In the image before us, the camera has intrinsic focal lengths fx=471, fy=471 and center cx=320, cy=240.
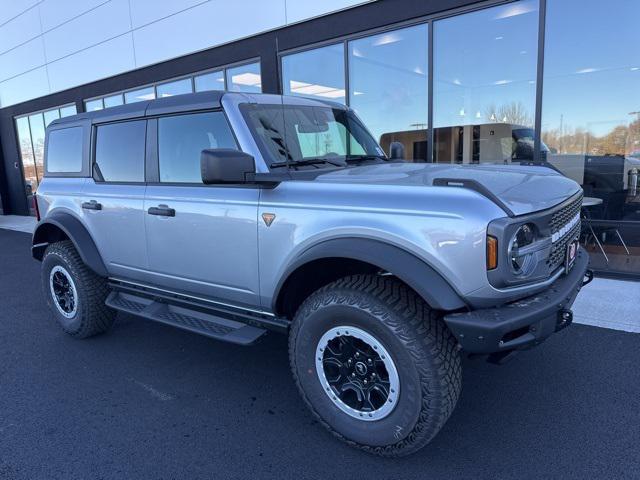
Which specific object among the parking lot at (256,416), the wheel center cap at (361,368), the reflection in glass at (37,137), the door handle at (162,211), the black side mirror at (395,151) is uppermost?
the reflection in glass at (37,137)

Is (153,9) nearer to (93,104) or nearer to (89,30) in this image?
(89,30)

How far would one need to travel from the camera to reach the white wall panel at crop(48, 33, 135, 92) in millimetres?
11013

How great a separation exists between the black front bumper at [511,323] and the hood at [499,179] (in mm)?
453

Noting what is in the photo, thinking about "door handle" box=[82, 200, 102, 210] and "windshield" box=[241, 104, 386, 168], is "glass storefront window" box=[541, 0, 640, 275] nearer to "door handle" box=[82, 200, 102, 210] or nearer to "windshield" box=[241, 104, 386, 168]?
"windshield" box=[241, 104, 386, 168]

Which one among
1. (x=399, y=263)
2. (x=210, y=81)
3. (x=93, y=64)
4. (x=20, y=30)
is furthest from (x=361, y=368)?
(x=20, y=30)

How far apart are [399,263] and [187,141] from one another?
1.93 meters

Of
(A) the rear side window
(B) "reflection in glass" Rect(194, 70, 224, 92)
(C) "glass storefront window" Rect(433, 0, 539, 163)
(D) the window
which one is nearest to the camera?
(D) the window

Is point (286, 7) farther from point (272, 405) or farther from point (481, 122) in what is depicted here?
point (272, 405)

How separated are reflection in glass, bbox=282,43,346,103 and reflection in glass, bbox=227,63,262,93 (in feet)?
2.28

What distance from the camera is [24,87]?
14.3 meters

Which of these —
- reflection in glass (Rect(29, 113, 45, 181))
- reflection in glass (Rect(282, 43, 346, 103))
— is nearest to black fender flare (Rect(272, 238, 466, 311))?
reflection in glass (Rect(282, 43, 346, 103))

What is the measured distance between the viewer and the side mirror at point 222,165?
2562 mm

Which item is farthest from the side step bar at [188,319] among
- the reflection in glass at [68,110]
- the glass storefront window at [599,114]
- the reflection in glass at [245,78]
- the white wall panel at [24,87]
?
the white wall panel at [24,87]

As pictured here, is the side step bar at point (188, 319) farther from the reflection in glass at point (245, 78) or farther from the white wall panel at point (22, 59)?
the white wall panel at point (22, 59)
